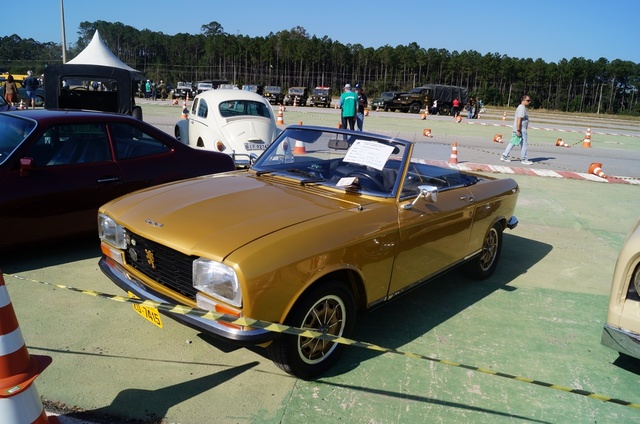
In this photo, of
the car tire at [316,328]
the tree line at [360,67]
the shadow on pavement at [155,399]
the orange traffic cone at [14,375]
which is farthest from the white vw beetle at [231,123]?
the tree line at [360,67]

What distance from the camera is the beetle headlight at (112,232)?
138 inches

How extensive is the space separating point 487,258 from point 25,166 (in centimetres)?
469

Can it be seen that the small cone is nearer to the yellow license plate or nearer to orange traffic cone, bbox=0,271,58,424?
the yellow license plate

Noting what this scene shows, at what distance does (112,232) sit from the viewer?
3633 millimetres

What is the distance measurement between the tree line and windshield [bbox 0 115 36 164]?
189ft

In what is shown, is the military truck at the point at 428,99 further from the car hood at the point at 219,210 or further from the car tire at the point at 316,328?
the car tire at the point at 316,328

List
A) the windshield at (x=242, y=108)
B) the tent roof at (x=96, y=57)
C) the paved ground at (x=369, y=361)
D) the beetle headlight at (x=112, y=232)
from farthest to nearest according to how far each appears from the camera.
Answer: the tent roof at (x=96, y=57) → the windshield at (x=242, y=108) → the beetle headlight at (x=112, y=232) → the paved ground at (x=369, y=361)

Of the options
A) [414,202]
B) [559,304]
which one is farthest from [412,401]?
[559,304]

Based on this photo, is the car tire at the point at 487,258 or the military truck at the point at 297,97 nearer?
the car tire at the point at 487,258

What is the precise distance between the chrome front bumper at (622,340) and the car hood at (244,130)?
823 cm

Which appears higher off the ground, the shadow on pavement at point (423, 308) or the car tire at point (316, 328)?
the car tire at point (316, 328)

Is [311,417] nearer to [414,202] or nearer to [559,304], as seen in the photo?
[414,202]

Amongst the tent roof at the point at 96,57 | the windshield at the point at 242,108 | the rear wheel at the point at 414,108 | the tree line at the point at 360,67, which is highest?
the tree line at the point at 360,67

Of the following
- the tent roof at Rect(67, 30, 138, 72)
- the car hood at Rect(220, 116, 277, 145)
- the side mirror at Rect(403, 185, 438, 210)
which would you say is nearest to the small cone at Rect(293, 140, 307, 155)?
the side mirror at Rect(403, 185, 438, 210)
